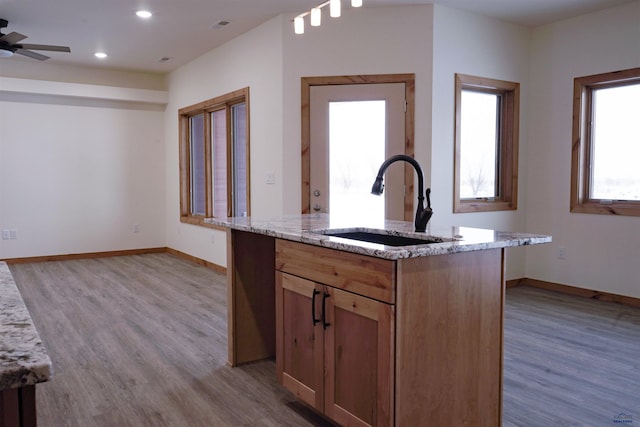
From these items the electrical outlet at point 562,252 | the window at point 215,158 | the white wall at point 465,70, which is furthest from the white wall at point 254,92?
the electrical outlet at point 562,252

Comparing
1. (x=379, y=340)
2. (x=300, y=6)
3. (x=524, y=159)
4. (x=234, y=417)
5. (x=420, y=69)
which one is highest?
(x=300, y=6)

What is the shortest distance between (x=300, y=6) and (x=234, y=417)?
3468 millimetres

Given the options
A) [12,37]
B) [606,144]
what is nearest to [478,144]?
[606,144]

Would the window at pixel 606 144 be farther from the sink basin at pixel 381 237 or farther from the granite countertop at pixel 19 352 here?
the granite countertop at pixel 19 352

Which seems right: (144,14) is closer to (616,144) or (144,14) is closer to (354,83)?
(354,83)

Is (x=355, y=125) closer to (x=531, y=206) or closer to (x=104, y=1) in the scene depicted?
A: (x=531, y=206)

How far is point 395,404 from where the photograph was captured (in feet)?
6.10

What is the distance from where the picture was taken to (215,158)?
255 inches

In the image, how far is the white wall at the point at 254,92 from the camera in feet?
15.9

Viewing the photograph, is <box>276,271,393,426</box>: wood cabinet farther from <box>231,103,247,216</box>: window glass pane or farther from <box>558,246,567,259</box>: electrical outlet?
<box>558,246,567,259</box>: electrical outlet

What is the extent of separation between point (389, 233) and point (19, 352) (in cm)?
190

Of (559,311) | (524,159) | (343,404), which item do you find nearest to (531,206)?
(524,159)

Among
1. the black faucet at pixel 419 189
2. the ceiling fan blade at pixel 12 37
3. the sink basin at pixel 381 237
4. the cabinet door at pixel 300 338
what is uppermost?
the ceiling fan blade at pixel 12 37

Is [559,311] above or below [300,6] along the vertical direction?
below
